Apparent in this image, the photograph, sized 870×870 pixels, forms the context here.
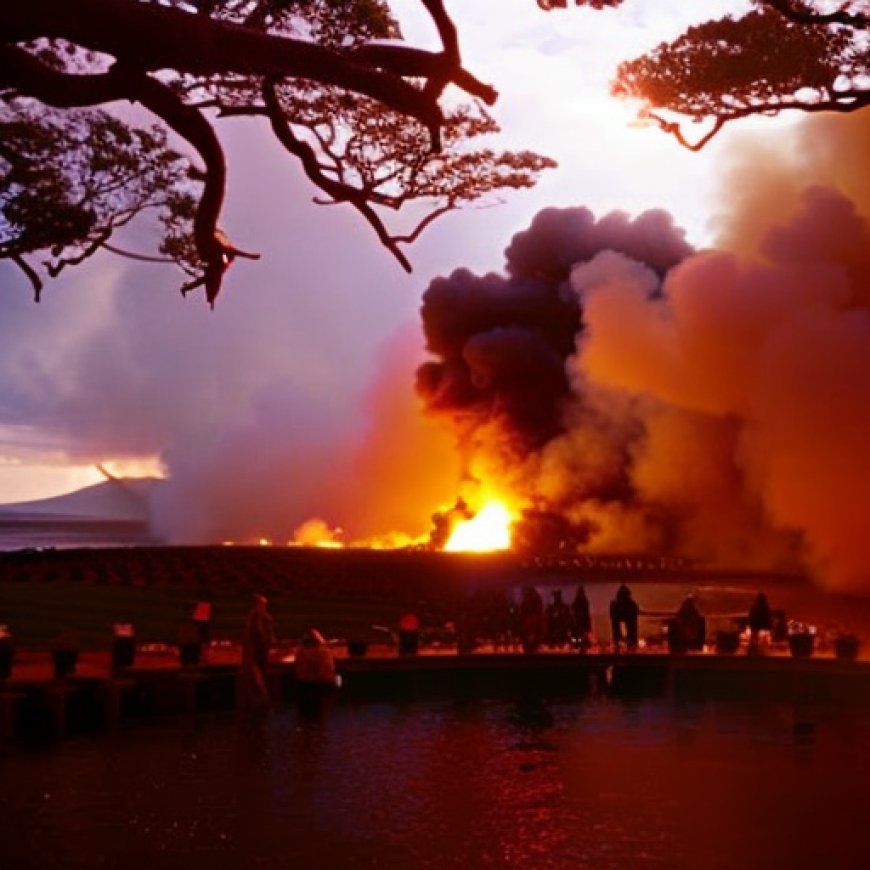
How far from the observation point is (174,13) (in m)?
10.6

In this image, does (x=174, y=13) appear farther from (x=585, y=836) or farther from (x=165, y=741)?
(x=165, y=741)

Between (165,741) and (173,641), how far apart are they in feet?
42.6

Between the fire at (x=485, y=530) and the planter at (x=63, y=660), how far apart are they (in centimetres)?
5059

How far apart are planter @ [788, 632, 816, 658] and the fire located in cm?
4534

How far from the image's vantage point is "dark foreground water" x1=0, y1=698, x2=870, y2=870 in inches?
632

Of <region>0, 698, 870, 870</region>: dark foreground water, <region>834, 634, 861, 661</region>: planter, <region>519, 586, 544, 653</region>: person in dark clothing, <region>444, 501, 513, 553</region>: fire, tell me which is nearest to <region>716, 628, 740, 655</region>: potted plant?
<region>834, 634, 861, 661</region>: planter

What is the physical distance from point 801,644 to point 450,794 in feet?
50.3

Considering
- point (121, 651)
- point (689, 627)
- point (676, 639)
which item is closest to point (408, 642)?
point (676, 639)

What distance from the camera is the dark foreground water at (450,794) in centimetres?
1605

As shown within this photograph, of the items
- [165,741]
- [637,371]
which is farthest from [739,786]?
[637,371]

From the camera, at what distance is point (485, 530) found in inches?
3135

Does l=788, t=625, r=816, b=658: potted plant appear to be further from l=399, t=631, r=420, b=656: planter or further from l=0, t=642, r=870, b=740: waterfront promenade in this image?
l=399, t=631, r=420, b=656: planter

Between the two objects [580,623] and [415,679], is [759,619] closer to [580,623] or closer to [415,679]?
[580,623]

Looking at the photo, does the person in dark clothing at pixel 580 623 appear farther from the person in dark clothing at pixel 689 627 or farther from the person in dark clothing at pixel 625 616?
the person in dark clothing at pixel 689 627
